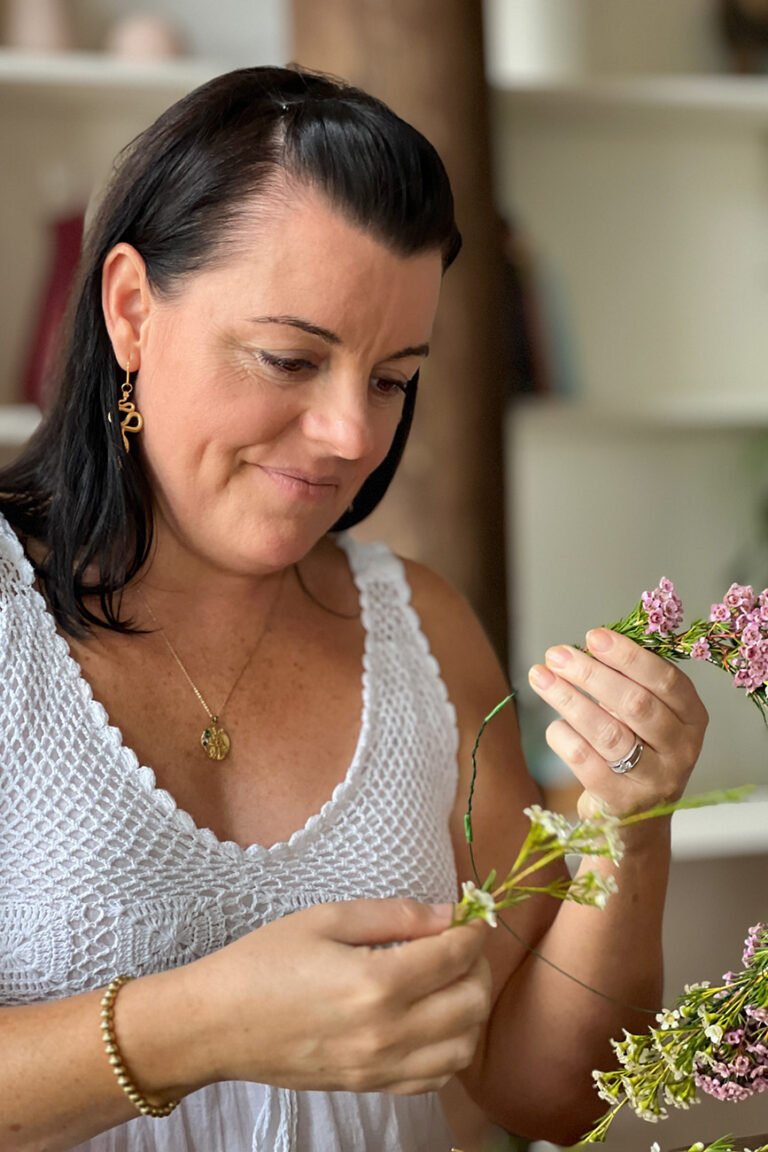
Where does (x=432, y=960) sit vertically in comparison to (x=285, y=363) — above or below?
below

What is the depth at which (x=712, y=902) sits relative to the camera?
2430 millimetres

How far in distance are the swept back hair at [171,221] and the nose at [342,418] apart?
122mm

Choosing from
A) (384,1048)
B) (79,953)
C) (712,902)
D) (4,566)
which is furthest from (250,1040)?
(712,902)

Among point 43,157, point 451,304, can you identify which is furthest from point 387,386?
point 43,157

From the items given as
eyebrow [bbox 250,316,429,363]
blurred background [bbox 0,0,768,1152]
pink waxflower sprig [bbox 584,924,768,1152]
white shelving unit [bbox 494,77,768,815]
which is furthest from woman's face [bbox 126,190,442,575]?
white shelving unit [bbox 494,77,768,815]

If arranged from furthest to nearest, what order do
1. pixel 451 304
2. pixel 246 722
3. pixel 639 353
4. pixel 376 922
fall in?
pixel 639 353 → pixel 451 304 → pixel 246 722 → pixel 376 922

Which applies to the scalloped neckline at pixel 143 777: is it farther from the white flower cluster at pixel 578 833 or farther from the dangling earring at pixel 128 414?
the white flower cluster at pixel 578 833

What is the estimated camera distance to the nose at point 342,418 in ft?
3.80

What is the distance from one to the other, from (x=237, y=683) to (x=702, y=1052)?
2.01 feet

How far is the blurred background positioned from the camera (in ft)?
8.27

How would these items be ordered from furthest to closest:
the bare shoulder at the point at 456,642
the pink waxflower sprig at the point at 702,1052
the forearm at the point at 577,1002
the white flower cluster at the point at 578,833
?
the bare shoulder at the point at 456,642 → the forearm at the point at 577,1002 → the pink waxflower sprig at the point at 702,1052 → the white flower cluster at the point at 578,833

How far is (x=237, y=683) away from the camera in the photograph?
1356 millimetres

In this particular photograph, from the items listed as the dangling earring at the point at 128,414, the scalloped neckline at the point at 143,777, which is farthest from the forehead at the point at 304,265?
the scalloped neckline at the point at 143,777

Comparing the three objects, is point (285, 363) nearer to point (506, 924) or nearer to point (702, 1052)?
point (506, 924)
